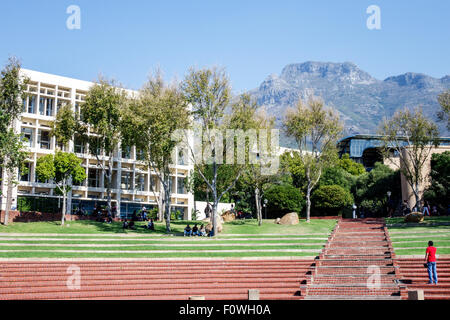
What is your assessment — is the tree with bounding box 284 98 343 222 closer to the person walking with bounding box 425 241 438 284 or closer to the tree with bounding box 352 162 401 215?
the tree with bounding box 352 162 401 215

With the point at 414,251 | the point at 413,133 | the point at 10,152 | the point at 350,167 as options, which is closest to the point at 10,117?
the point at 10,152

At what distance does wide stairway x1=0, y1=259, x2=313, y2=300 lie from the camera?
20.9m

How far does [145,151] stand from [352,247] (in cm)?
1874

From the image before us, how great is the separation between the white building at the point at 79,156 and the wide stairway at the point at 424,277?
28999mm

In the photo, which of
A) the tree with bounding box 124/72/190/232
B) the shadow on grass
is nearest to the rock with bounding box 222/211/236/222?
the shadow on grass

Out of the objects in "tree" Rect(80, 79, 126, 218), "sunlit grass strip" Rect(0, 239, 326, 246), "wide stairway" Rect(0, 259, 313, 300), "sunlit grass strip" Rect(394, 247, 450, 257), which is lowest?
"wide stairway" Rect(0, 259, 313, 300)

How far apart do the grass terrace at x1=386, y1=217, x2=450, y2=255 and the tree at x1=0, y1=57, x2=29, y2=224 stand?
1168 inches

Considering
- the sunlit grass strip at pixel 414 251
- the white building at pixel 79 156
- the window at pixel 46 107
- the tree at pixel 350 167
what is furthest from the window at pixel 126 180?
the tree at pixel 350 167

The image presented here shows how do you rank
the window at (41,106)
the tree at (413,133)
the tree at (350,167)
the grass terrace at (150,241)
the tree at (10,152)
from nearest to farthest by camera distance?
1. the grass terrace at (150,241)
2. the tree at (10,152)
3. the tree at (413,133)
4. the window at (41,106)
5. the tree at (350,167)

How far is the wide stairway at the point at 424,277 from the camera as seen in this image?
19.0 m

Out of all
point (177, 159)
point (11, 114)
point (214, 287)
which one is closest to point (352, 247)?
point (214, 287)

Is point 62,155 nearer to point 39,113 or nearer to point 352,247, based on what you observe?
point 39,113

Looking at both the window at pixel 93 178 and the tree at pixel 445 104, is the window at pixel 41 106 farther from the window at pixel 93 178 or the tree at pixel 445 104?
the tree at pixel 445 104

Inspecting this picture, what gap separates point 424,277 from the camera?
21.8 m
